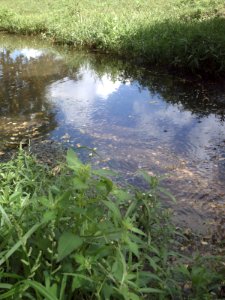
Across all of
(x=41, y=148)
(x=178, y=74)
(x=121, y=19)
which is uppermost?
(x=121, y=19)

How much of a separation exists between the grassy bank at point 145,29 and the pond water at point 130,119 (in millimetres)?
498

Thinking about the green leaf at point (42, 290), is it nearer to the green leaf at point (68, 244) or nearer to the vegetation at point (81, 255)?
the vegetation at point (81, 255)

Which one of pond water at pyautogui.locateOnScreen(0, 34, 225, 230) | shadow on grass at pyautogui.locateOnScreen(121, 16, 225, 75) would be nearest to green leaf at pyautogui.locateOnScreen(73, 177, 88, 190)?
pond water at pyautogui.locateOnScreen(0, 34, 225, 230)

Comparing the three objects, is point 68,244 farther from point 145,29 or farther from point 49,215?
point 145,29

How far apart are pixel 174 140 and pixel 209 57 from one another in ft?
11.3

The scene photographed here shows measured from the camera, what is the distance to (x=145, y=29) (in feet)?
35.1

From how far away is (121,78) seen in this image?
30.1 ft

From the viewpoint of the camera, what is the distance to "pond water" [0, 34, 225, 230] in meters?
4.75

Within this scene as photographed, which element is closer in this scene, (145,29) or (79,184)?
(79,184)

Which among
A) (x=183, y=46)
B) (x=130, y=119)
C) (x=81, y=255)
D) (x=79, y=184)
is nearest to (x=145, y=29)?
(x=183, y=46)

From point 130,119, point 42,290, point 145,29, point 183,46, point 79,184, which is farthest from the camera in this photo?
point 145,29

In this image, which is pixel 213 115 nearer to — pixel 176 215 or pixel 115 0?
pixel 176 215

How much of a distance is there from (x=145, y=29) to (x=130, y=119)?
4.92m

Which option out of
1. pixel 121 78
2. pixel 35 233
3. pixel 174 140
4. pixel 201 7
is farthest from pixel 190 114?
pixel 201 7
